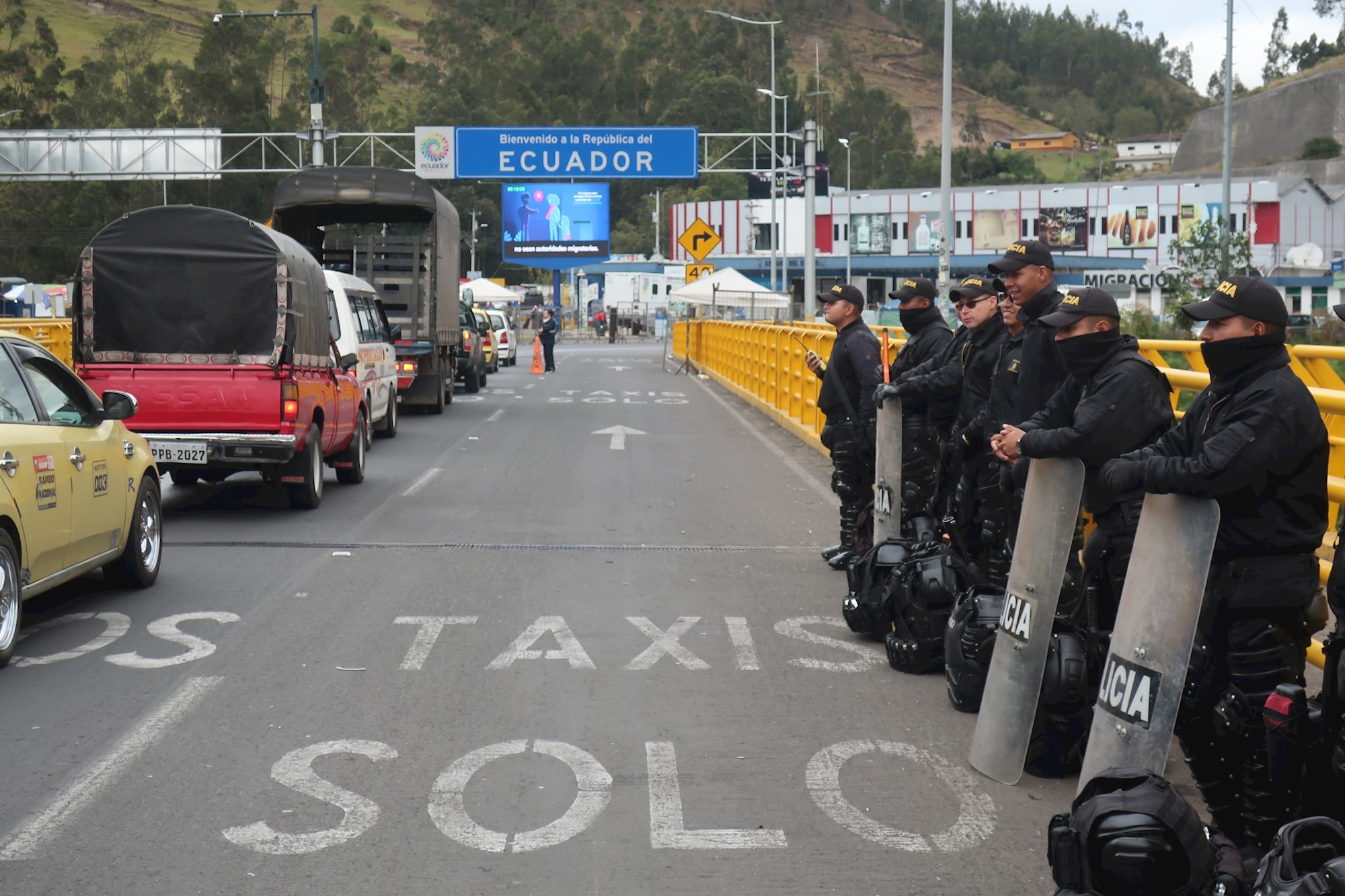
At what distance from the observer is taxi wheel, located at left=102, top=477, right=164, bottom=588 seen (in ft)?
29.1

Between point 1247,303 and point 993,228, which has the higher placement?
point 993,228

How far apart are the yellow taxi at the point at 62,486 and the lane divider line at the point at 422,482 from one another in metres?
4.83

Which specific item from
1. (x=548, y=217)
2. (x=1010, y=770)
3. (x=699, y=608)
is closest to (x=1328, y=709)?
(x=1010, y=770)

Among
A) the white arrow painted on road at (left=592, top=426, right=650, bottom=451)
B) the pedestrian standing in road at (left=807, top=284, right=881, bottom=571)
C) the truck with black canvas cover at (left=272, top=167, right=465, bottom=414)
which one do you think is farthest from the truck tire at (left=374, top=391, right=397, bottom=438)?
the pedestrian standing in road at (left=807, top=284, right=881, bottom=571)

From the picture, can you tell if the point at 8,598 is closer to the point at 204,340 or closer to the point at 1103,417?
the point at 1103,417

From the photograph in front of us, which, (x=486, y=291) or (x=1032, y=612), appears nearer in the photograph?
(x=1032, y=612)

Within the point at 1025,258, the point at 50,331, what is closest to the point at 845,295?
the point at 1025,258

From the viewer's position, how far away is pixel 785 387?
22031mm

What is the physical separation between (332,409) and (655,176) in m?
28.6

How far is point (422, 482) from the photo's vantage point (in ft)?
49.3

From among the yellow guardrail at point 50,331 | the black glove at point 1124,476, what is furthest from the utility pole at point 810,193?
the black glove at point 1124,476

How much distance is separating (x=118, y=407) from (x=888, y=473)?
14.7ft

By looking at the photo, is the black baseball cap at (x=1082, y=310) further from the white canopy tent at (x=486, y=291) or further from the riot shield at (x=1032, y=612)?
the white canopy tent at (x=486, y=291)

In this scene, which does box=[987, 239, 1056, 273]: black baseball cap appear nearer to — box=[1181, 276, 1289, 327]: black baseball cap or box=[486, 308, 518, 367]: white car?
box=[1181, 276, 1289, 327]: black baseball cap
